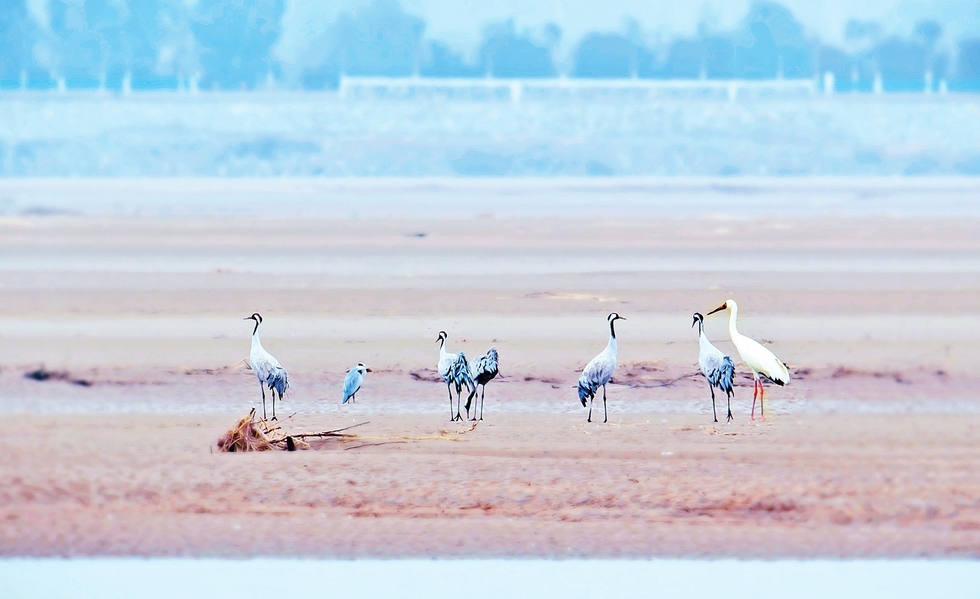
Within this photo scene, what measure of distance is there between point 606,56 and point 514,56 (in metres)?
5.09

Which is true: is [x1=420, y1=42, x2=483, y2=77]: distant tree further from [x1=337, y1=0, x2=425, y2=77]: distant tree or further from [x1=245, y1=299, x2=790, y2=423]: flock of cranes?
[x1=245, y1=299, x2=790, y2=423]: flock of cranes

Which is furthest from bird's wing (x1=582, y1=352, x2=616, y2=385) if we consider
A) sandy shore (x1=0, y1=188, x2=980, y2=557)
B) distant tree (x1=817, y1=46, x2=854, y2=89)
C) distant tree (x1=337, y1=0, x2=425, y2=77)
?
distant tree (x1=817, y1=46, x2=854, y2=89)

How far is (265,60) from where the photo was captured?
80.8 meters

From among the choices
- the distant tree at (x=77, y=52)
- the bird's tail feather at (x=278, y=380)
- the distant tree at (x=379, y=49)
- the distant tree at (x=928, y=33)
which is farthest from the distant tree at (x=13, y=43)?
the bird's tail feather at (x=278, y=380)

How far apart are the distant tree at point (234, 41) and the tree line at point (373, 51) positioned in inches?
2.2

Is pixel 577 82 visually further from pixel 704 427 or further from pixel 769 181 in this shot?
pixel 704 427

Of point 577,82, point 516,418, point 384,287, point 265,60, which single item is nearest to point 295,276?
point 384,287

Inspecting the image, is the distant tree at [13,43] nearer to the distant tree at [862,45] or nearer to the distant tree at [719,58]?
the distant tree at [719,58]

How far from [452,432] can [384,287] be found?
312 inches

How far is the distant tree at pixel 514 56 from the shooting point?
79.3 metres

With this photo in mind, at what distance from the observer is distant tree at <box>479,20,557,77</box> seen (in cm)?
7931

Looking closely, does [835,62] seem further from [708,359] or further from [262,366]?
[262,366]

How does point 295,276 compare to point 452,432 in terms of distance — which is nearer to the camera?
point 452,432
